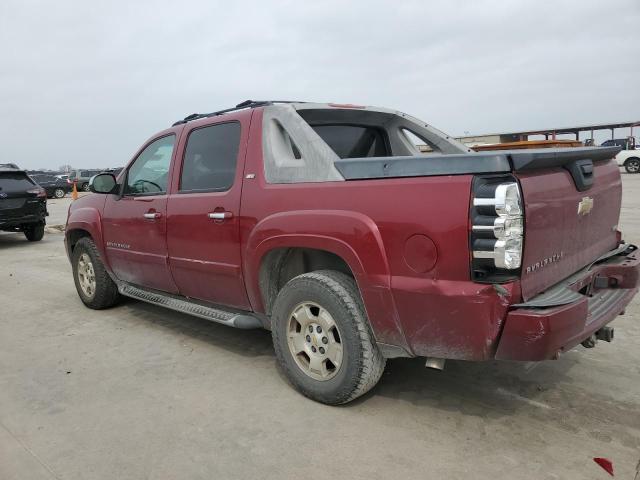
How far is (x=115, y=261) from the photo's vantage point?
511cm

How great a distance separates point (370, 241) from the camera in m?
2.77

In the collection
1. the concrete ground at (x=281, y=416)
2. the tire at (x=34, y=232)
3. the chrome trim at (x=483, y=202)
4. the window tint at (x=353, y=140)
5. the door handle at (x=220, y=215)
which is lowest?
the concrete ground at (x=281, y=416)

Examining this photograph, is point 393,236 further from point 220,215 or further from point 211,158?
point 211,158

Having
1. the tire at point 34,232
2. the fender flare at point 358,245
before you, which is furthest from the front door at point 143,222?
the tire at point 34,232

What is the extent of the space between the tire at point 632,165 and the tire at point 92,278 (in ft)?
88.0

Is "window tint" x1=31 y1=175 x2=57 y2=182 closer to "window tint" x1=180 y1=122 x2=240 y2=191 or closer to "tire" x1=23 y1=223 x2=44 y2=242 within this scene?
"tire" x1=23 y1=223 x2=44 y2=242

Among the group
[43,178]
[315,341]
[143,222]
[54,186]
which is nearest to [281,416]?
[315,341]

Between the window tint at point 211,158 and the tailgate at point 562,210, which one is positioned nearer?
the tailgate at point 562,210

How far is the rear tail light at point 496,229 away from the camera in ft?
7.74

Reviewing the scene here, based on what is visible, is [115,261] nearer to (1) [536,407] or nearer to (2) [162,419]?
(2) [162,419]

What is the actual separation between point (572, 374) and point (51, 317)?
495 cm

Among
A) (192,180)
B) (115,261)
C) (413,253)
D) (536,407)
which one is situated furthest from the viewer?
(115,261)

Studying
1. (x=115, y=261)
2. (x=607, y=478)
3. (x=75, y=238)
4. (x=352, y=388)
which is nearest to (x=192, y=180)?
(x=115, y=261)

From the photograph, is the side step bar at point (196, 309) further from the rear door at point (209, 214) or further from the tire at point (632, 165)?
the tire at point (632, 165)
